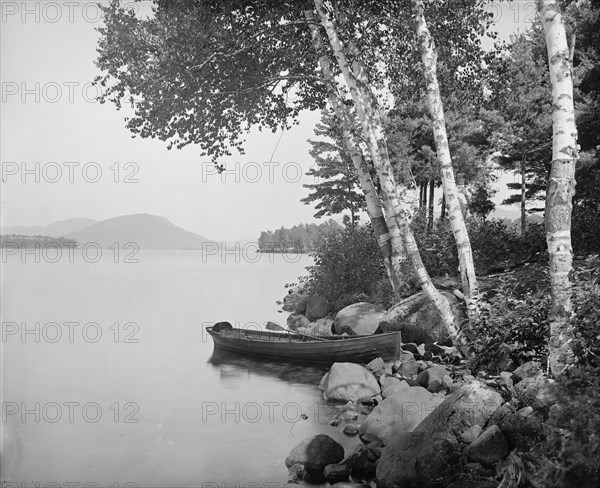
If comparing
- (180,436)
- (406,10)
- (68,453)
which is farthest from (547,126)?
(68,453)

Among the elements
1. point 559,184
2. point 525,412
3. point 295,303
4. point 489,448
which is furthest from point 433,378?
point 295,303

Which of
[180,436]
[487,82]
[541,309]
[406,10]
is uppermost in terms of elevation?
[406,10]

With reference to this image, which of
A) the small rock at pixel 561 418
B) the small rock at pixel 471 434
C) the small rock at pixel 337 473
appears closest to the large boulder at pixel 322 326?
the small rock at pixel 337 473

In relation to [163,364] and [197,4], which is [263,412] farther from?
[197,4]

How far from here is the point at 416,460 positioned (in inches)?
225

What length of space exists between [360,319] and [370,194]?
3.59 m

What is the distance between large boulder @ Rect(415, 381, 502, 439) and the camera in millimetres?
6176

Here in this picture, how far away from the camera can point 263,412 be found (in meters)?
10.4

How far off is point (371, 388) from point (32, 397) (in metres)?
7.96

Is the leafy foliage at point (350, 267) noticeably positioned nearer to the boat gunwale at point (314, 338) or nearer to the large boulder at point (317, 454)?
the boat gunwale at point (314, 338)

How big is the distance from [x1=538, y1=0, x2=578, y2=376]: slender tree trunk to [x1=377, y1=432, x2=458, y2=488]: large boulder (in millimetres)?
1646

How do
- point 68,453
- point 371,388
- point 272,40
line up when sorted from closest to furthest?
point 68,453 → point 371,388 → point 272,40

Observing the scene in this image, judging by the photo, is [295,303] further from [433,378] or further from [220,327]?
[433,378]

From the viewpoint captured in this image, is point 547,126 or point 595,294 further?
point 547,126
